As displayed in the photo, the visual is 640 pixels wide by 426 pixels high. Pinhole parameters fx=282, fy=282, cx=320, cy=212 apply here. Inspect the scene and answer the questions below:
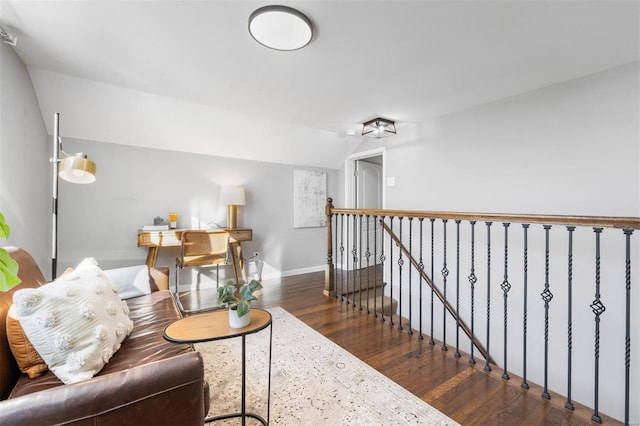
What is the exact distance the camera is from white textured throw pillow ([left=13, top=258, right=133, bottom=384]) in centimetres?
106

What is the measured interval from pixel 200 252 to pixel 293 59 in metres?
2.32

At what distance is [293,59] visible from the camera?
7.14 ft

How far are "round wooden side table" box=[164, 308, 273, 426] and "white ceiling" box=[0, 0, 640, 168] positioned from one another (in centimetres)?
173

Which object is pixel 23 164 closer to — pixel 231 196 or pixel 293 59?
pixel 231 196

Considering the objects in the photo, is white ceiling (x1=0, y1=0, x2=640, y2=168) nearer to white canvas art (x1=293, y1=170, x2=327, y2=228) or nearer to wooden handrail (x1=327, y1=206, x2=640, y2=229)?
wooden handrail (x1=327, y1=206, x2=640, y2=229)

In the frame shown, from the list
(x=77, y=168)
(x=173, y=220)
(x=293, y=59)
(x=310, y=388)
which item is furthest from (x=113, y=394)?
(x=173, y=220)

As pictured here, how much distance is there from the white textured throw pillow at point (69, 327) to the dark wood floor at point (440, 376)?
1549 mm

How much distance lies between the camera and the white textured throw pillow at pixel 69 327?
41.8 inches

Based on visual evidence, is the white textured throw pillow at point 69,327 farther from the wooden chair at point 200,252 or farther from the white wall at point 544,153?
the white wall at point 544,153

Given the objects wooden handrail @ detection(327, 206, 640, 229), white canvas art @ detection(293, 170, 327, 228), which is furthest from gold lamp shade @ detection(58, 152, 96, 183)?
white canvas art @ detection(293, 170, 327, 228)

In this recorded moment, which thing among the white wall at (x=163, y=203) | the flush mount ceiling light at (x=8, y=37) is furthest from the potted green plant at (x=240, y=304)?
the white wall at (x=163, y=203)

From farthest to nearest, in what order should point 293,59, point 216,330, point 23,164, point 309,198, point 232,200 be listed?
point 309,198 < point 232,200 < point 23,164 < point 293,59 < point 216,330

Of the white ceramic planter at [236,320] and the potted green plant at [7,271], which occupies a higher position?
the potted green plant at [7,271]

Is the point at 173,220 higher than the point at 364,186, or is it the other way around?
the point at 364,186
